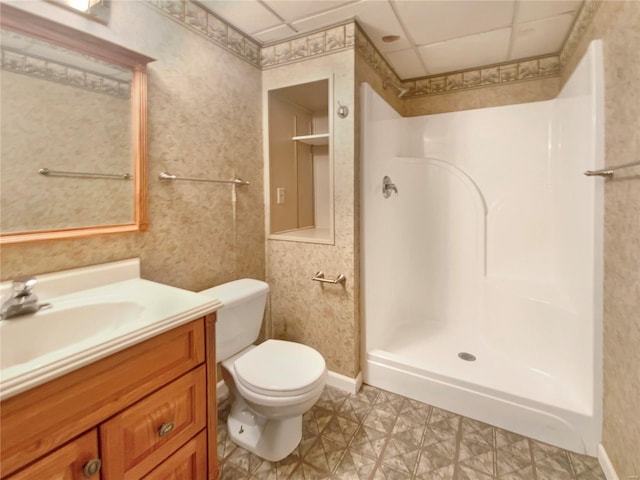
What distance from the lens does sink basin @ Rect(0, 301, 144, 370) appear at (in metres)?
0.89

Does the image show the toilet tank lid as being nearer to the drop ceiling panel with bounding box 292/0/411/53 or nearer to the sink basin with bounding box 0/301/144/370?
the sink basin with bounding box 0/301/144/370

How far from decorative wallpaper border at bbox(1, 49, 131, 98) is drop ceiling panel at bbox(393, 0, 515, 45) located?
135 centimetres

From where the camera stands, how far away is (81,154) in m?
1.18

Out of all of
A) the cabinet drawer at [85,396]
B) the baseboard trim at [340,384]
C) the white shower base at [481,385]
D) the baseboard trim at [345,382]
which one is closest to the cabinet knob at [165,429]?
the cabinet drawer at [85,396]

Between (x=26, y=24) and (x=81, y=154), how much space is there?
1.36 ft

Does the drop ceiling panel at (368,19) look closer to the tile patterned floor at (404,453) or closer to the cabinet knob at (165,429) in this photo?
the cabinet knob at (165,429)

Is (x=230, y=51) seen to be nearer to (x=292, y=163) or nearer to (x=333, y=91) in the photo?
(x=333, y=91)

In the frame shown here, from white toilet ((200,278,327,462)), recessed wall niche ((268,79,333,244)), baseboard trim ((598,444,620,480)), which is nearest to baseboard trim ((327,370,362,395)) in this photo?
white toilet ((200,278,327,462))

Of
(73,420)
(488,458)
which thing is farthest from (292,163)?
(488,458)

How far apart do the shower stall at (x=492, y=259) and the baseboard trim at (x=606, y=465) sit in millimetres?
38

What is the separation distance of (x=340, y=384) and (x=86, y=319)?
1442 millimetres

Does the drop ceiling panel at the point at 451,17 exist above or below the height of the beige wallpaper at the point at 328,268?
above

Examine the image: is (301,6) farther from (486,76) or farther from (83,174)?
(486,76)

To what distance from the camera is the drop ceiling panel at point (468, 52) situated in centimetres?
192
